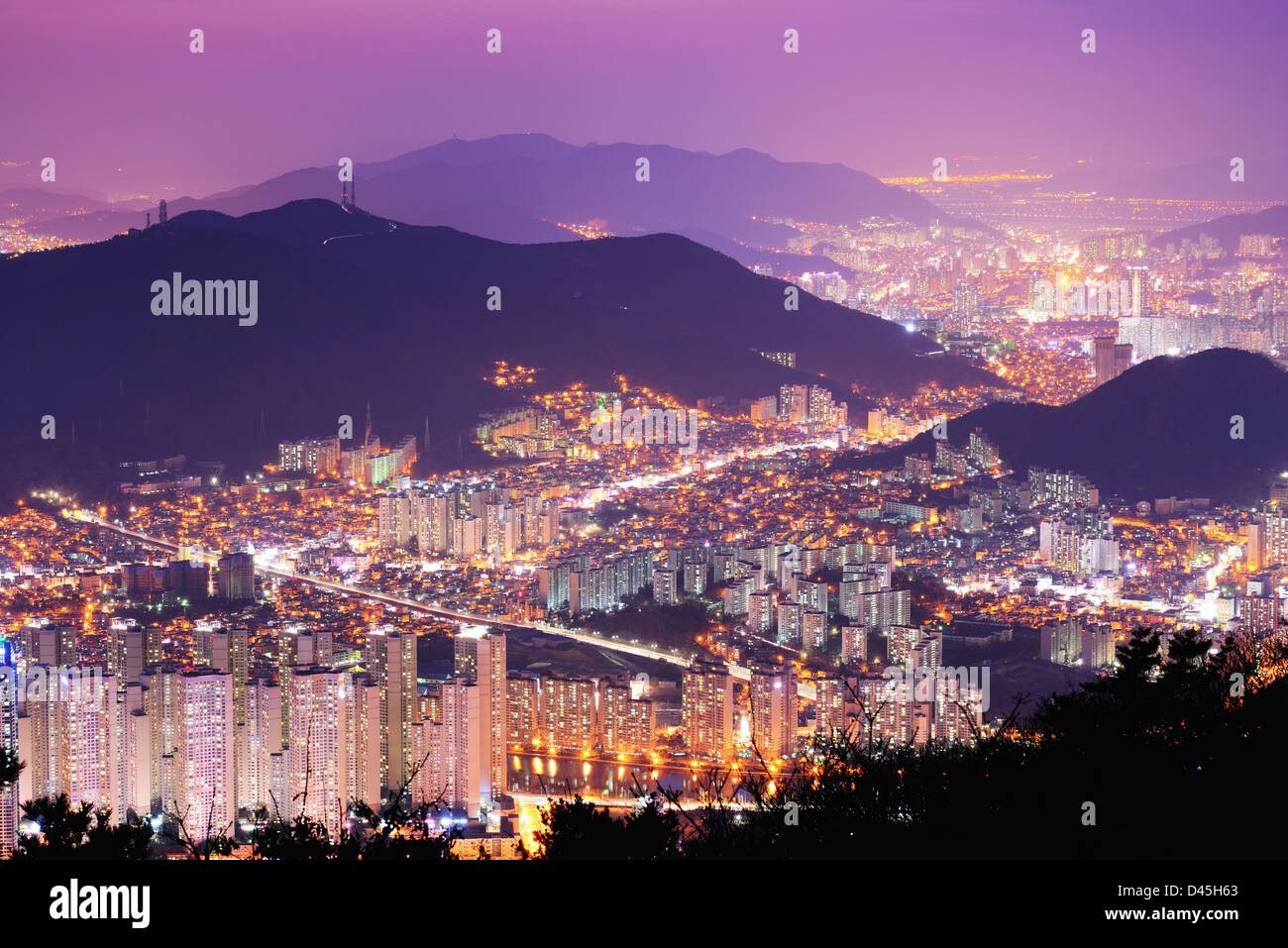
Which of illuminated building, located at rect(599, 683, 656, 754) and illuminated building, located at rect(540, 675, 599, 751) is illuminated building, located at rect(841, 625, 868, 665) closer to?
illuminated building, located at rect(599, 683, 656, 754)

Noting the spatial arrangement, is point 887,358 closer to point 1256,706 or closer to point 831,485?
point 831,485

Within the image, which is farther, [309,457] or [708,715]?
[309,457]

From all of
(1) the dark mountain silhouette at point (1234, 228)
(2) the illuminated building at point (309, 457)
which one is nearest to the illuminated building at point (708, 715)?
(2) the illuminated building at point (309, 457)

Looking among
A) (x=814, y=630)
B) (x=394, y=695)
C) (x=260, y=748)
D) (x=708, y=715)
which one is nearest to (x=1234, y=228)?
(x=814, y=630)

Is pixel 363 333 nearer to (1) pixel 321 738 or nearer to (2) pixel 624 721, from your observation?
(2) pixel 624 721

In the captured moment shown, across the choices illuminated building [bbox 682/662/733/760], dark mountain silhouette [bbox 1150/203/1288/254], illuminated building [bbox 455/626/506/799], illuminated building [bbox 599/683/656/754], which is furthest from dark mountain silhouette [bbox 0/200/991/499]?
illuminated building [bbox 682/662/733/760]

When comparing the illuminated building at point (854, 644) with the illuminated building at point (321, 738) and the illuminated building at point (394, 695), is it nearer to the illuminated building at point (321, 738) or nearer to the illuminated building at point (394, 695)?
Result: the illuminated building at point (394, 695)
